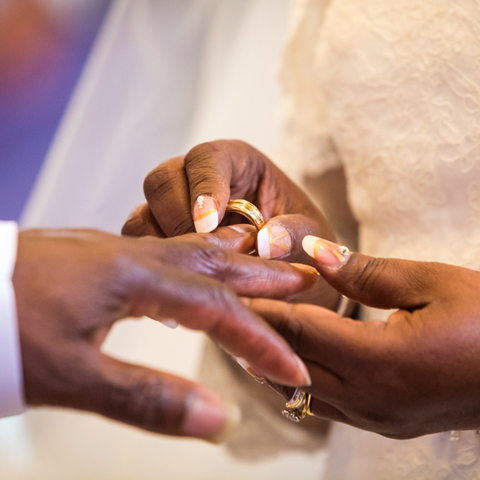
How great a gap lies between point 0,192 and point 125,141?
1.31 feet

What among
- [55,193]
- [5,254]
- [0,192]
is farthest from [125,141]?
[5,254]

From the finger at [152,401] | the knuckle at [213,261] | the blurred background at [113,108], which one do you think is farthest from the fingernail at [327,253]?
the blurred background at [113,108]

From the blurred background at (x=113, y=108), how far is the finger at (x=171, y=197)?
0.55 meters

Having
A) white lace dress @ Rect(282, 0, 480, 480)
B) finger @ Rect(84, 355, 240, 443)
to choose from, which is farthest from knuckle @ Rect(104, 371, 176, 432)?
white lace dress @ Rect(282, 0, 480, 480)

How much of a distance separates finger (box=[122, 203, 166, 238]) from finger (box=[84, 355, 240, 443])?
1.35ft

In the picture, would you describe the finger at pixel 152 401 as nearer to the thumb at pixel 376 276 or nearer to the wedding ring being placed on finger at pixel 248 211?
the thumb at pixel 376 276

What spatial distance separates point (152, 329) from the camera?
117 cm

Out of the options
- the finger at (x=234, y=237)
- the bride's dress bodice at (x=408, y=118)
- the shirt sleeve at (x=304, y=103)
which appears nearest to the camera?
the finger at (x=234, y=237)

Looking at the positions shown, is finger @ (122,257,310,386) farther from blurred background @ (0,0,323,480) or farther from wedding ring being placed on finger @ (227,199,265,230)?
blurred background @ (0,0,323,480)

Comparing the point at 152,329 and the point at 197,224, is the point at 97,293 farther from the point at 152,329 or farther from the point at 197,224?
the point at 152,329

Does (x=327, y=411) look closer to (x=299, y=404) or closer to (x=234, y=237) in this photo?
(x=299, y=404)

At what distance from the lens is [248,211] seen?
23.5 inches

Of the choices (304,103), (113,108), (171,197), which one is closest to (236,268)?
(171,197)

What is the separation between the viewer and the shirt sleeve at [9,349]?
0.97 feet
